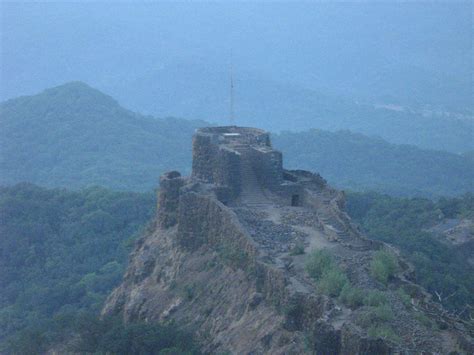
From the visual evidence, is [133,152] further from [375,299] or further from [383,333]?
[383,333]

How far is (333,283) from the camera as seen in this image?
1748 cm

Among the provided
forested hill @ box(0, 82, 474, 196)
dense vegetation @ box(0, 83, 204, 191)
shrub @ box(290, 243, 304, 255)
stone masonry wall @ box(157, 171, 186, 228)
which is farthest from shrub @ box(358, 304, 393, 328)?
forested hill @ box(0, 82, 474, 196)

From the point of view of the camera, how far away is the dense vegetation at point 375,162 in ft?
294

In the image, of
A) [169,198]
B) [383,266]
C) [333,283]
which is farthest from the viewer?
[169,198]

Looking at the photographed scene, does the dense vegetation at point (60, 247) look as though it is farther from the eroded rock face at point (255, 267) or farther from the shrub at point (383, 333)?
the shrub at point (383, 333)

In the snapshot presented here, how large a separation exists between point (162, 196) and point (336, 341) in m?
11.0

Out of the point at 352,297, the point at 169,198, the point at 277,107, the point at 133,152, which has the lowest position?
the point at 133,152

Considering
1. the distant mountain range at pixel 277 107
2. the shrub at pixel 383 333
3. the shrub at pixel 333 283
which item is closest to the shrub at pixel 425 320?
the shrub at pixel 383 333

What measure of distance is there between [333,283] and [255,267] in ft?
8.06

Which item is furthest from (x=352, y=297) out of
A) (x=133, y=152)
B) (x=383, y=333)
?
(x=133, y=152)

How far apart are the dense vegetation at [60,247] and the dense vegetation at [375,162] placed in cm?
3299

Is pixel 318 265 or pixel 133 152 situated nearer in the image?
pixel 318 265

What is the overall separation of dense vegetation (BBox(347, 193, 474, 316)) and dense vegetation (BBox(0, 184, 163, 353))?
425 inches

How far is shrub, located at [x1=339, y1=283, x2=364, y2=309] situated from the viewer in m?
16.9
